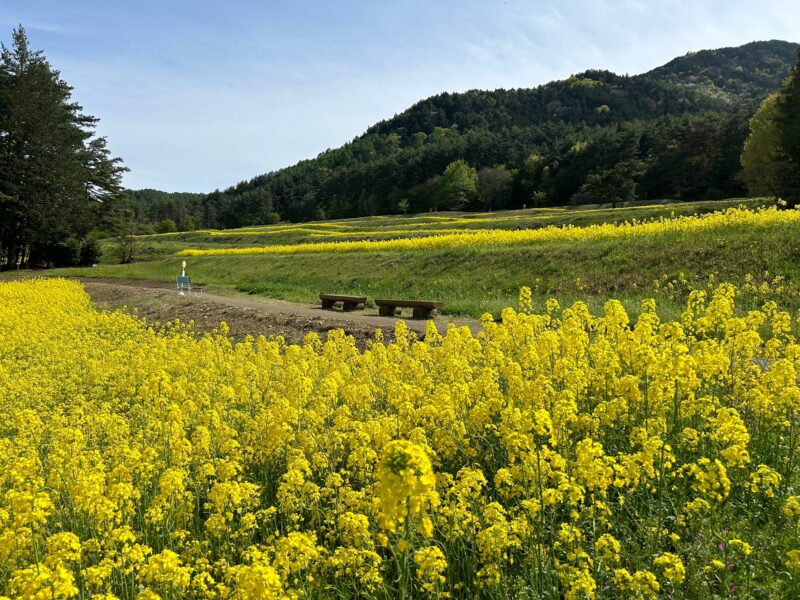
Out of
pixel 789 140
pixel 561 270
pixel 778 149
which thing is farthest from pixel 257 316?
pixel 778 149

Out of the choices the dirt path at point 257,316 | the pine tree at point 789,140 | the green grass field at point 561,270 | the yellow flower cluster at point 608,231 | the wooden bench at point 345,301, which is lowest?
the dirt path at point 257,316

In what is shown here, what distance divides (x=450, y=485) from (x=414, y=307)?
38.2 feet

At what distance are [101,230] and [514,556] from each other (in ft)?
218

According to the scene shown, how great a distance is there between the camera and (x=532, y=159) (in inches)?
3536

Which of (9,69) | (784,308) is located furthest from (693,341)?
(9,69)

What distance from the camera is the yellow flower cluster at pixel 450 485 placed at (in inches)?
120

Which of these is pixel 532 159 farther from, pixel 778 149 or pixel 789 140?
pixel 789 140

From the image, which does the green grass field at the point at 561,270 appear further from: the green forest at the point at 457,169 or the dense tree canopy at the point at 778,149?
the green forest at the point at 457,169

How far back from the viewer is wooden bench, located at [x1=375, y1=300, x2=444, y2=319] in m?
15.3

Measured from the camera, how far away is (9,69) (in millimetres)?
44000

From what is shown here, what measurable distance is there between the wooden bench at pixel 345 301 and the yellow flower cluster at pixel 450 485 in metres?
10.5

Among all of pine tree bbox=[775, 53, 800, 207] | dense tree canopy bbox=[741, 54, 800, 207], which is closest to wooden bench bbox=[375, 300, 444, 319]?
dense tree canopy bbox=[741, 54, 800, 207]

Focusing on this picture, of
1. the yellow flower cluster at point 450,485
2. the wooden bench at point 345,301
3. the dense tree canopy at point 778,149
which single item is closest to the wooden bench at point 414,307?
the wooden bench at point 345,301

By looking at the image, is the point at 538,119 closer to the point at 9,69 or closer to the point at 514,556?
the point at 9,69
